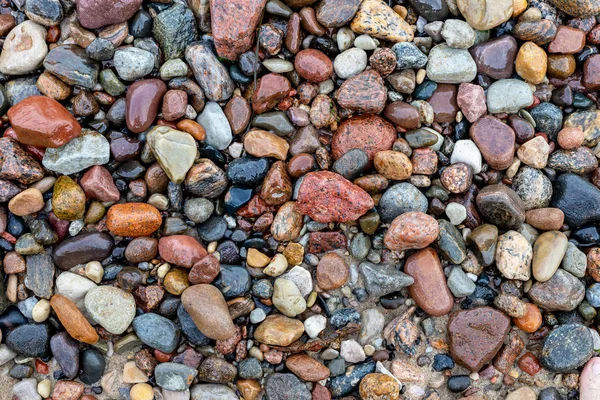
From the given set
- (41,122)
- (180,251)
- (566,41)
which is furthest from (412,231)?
(41,122)

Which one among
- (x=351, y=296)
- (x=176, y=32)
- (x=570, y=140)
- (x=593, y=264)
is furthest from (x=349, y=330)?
(x=176, y=32)

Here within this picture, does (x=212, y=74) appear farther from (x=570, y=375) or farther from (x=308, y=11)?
(x=570, y=375)

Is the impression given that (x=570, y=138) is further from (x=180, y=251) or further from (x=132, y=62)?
(x=132, y=62)

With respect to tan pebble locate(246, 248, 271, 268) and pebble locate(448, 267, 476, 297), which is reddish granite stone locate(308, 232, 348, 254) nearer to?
tan pebble locate(246, 248, 271, 268)

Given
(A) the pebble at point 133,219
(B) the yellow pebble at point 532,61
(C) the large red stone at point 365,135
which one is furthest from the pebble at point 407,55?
(A) the pebble at point 133,219

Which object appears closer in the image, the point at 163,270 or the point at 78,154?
the point at 78,154

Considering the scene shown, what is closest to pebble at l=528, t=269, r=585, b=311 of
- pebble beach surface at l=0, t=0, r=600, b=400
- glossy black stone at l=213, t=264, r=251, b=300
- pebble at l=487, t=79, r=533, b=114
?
pebble beach surface at l=0, t=0, r=600, b=400

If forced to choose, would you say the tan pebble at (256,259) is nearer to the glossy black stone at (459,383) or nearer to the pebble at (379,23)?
the glossy black stone at (459,383)
